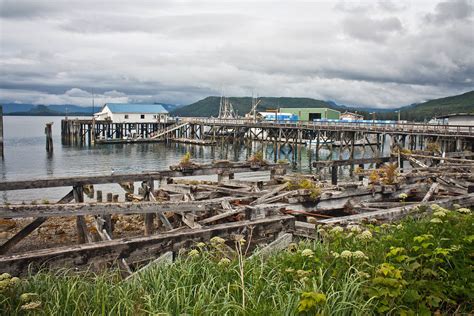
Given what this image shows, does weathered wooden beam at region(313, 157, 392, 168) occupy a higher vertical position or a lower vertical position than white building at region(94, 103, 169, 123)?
lower

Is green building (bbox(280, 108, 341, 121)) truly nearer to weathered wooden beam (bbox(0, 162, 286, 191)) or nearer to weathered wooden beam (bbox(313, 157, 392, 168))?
weathered wooden beam (bbox(313, 157, 392, 168))

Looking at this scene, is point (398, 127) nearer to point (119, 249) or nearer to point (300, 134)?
point (300, 134)

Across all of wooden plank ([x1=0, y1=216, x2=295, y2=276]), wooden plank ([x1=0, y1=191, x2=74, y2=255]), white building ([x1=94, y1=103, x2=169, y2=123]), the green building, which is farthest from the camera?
the green building

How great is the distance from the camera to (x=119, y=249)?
211 inches

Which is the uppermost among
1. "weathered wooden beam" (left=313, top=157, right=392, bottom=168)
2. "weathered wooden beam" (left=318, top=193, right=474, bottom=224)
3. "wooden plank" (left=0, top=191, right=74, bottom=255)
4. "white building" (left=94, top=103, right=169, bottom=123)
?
"white building" (left=94, top=103, right=169, bottom=123)

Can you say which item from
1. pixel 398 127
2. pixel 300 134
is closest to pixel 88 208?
pixel 398 127

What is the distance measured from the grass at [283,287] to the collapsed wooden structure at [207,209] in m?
0.41

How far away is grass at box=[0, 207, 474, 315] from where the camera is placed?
3.93 m

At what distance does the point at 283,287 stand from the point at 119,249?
87.8 inches

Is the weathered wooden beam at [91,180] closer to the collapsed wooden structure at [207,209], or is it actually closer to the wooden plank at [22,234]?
the collapsed wooden structure at [207,209]

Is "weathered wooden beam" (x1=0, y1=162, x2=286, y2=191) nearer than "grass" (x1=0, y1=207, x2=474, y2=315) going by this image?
No

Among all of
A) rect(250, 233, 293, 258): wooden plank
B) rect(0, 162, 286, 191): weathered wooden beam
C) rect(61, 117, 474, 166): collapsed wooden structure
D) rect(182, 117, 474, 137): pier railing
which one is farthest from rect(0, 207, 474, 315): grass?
rect(61, 117, 474, 166): collapsed wooden structure

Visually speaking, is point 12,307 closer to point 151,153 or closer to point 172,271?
point 172,271

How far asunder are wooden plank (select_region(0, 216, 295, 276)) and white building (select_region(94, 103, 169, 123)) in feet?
267
